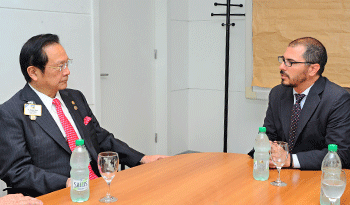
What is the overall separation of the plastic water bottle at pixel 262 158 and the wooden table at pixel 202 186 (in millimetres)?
37

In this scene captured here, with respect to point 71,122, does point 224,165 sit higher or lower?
lower

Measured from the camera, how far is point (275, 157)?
2021 millimetres

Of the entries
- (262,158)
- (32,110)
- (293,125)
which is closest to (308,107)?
(293,125)

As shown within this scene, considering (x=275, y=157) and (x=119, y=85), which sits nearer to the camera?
(x=275, y=157)

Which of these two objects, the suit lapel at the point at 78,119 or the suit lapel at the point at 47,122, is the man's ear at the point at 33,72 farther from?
the suit lapel at the point at 78,119

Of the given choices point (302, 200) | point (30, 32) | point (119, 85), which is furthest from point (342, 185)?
point (119, 85)

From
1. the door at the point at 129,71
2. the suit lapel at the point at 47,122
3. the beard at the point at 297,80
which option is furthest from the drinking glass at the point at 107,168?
the door at the point at 129,71

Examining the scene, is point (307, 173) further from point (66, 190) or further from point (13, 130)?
point (13, 130)

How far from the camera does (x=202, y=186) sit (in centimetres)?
198

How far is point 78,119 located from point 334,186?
1.59 meters

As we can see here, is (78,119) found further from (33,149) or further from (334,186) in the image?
(334,186)

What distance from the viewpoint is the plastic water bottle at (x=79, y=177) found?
1.76 m

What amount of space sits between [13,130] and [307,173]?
63.3 inches

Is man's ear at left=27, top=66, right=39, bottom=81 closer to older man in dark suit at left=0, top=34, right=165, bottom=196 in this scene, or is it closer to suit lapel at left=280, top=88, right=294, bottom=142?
older man in dark suit at left=0, top=34, right=165, bottom=196
